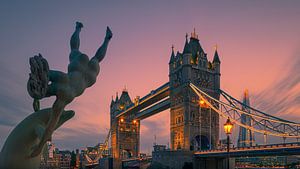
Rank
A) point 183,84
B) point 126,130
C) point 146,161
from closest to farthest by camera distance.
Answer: point 183,84 < point 146,161 < point 126,130

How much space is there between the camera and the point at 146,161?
66125 millimetres

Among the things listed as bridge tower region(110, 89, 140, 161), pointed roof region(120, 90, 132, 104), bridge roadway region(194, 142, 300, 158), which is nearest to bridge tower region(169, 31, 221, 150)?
bridge roadway region(194, 142, 300, 158)

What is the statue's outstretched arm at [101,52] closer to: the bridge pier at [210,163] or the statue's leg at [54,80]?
the statue's leg at [54,80]

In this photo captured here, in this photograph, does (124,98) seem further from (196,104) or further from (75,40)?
(75,40)

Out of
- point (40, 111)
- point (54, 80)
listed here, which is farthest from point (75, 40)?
point (40, 111)

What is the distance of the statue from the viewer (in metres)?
10.5

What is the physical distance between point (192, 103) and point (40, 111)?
46.5 metres

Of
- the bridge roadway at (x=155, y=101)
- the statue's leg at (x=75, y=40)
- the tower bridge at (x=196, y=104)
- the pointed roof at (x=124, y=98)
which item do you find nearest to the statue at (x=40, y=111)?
the statue's leg at (x=75, y=40)

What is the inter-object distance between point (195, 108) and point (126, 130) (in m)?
41.8

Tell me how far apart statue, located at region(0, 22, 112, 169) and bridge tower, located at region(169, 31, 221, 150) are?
4373 cm

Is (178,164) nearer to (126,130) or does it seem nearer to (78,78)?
(78,78)

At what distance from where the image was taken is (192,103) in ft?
185

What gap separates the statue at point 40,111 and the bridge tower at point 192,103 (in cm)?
4373

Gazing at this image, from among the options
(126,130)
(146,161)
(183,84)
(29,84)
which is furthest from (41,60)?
(126,130)
